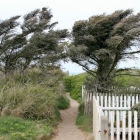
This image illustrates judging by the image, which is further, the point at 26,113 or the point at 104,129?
the point at 26,113

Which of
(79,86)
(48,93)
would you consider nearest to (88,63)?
(48,93)

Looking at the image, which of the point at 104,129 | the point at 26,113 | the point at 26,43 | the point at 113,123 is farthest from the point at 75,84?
the point at 104,129

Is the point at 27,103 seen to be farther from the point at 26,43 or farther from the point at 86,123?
the point at 26,43

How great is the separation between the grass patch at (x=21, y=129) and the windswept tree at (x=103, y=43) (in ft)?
15.1

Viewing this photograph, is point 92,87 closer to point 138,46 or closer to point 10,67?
point 138,46

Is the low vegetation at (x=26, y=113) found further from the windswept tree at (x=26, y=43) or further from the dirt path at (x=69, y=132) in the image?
the windswept tree at (x=26, y=43)

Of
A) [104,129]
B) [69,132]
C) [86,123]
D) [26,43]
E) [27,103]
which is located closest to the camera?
[104,129]

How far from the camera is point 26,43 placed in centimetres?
1633

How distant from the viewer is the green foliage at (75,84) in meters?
23.0

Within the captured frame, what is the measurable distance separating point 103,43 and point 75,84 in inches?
471

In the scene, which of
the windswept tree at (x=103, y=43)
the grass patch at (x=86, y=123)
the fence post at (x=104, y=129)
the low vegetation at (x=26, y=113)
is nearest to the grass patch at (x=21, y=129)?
the low vegetation at (x=26, y=113)

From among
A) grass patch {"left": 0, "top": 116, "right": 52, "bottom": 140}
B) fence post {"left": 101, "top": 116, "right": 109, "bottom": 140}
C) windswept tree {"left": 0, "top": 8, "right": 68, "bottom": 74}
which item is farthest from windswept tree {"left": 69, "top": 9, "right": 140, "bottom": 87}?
fence post {"left": 101, "top": 116, "right": 109, "bottom": 140}

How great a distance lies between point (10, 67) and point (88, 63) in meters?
4.97

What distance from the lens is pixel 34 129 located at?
8734 millimetres
